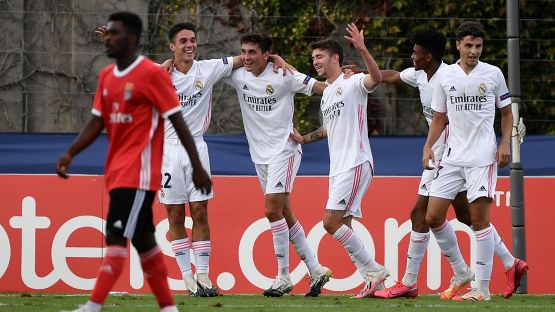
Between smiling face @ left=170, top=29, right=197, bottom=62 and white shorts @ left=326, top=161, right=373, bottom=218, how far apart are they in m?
1.75

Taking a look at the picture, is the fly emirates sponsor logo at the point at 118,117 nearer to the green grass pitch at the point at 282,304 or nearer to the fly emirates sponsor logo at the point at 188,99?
the green grass pitch at the point at 282,304

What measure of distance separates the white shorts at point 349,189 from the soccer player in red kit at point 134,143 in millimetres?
3256

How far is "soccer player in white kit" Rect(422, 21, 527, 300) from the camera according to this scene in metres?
→ 10.4

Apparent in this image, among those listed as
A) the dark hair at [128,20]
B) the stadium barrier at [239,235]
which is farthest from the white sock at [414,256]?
the dark hair at [128,20]

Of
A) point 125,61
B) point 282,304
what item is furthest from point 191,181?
point 125,61

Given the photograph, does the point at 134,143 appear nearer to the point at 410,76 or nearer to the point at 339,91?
the point at 339,91

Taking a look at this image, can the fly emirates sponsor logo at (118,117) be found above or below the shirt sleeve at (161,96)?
below

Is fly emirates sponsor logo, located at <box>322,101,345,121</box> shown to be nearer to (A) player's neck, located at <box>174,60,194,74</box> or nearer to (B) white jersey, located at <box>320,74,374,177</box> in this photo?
(B) white jersey, located at <box>320,74,374,177</box>

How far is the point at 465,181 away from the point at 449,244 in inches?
25.7

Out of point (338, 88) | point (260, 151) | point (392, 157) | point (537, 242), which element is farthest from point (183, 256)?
point (537, 242)

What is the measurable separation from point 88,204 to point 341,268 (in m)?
2.73

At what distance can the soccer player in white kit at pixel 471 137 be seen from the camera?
10.4 metres

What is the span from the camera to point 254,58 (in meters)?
11.2

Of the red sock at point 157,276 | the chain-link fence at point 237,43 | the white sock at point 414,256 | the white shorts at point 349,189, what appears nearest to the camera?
the red sock at point 157,276
